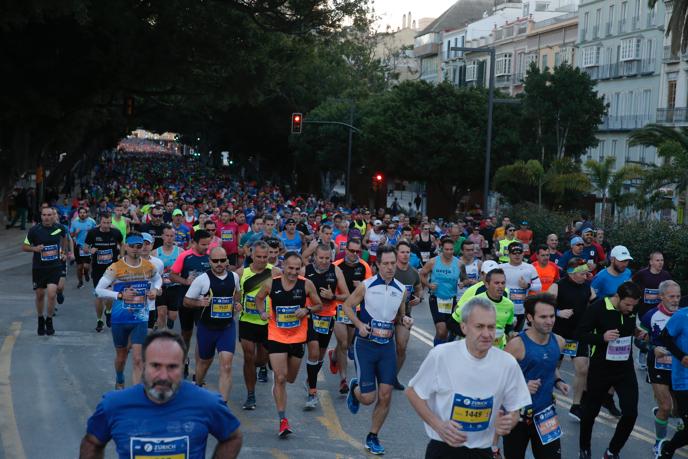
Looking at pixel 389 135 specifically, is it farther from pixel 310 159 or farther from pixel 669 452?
pixel 669 452

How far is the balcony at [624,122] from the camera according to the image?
178ft

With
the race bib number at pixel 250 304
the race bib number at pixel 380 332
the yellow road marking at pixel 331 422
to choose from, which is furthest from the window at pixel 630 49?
the race bib number at pixel 380 332

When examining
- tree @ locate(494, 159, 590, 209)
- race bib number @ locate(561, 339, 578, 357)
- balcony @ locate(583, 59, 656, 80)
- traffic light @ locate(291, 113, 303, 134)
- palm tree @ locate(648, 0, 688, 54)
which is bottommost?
race bib number @ locate(561, 339, 578, 357)

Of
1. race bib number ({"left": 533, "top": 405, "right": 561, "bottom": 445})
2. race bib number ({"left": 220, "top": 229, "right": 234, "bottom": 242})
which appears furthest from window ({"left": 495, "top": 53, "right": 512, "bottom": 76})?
race bib number ({"left": 533, "top": 405, "right": 561, "bottom": 445})

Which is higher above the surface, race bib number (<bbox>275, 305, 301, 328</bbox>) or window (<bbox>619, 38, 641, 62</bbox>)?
window (<bbox>619, 38, 641, 62</bbox>)

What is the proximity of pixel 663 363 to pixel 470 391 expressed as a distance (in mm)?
4269

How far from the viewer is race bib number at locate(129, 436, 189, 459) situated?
4.50 m

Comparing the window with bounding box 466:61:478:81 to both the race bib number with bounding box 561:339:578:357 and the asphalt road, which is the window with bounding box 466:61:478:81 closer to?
the asphalt road

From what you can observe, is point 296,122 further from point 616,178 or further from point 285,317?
point 285,317

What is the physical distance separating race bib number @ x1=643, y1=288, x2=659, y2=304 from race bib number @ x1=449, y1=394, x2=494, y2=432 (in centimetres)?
783

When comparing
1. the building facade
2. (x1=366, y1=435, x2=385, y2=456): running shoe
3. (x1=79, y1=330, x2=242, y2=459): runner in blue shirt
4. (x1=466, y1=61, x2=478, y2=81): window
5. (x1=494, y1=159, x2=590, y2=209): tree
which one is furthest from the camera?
(x1=466, y1=61, x2=478, y2=81): window

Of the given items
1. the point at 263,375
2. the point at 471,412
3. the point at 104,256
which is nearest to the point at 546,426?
the point at 471,412

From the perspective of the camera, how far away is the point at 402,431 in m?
9.84

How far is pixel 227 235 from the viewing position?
19.0 m
